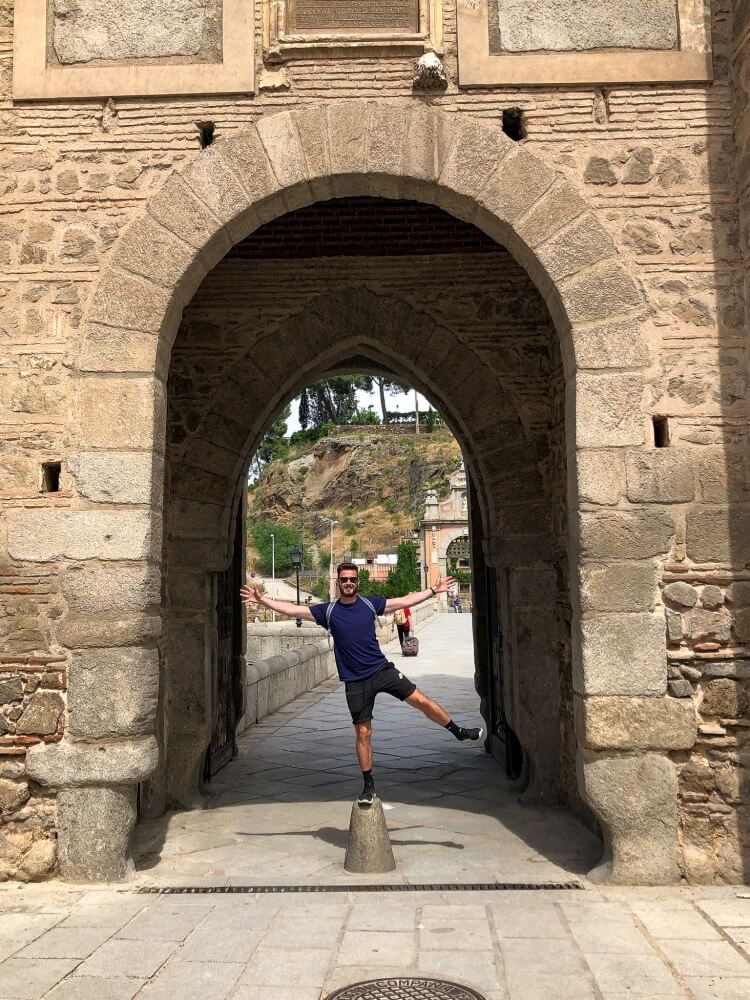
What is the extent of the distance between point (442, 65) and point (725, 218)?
169cm

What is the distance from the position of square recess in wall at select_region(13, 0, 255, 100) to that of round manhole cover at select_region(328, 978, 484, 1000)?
425 centimetres

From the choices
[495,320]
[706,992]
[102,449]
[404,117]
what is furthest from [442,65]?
[706,992]

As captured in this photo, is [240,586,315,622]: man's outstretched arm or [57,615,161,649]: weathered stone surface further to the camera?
[240,586,315,622]: man's outstretched arm

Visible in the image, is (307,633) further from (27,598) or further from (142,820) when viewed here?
(27,598)

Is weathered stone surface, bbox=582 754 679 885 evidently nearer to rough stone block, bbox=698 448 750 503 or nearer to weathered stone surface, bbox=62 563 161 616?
rough stone block, bbox=698 448 750 503

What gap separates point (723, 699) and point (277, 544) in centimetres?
4924

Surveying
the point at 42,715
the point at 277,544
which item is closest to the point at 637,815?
the point at 42,715

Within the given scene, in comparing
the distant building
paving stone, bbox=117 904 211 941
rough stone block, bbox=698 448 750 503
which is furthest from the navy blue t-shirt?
the distant building

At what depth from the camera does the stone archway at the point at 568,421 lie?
4215mm

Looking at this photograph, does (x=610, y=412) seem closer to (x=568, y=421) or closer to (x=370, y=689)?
(x=568, y=421)

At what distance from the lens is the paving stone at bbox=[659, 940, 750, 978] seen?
123 inches

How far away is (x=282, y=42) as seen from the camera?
4676 millimetres

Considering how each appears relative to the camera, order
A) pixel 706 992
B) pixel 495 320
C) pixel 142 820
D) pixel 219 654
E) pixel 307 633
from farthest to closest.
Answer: pixel 307 633 < pixel 219 654 < pixel 495 320 < pixel 142 820 < pixel 706 992

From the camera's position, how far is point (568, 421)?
15.1 ft
